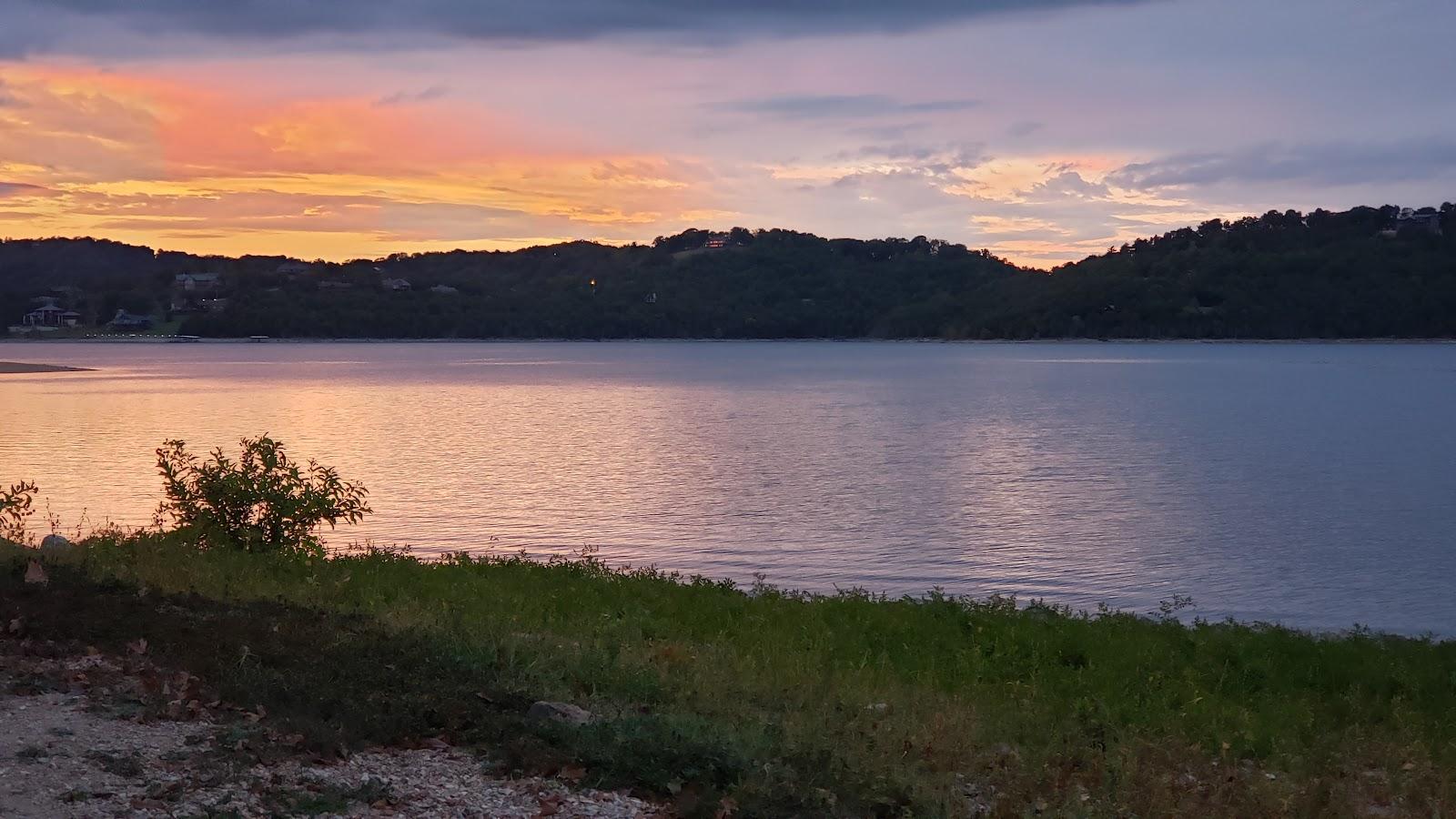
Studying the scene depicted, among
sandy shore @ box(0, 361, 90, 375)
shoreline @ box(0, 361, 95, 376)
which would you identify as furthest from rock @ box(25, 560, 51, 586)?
sandy shore @ box(0, 361, 90, 375)

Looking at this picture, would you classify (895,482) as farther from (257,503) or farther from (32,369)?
(32,369)

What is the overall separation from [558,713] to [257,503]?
487 inches

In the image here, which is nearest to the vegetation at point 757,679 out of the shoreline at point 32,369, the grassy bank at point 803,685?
the grassy bank at point 803,685

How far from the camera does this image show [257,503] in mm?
21906

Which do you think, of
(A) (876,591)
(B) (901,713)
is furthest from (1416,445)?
(B) (901,713)

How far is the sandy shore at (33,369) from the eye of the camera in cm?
15600

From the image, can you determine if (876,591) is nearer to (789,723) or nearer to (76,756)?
(789,723)

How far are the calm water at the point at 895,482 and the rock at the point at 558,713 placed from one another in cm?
1583

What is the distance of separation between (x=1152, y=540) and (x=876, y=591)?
11.0 metres

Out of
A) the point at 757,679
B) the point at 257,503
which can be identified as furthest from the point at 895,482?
the point at 757,679

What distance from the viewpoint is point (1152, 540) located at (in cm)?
3412

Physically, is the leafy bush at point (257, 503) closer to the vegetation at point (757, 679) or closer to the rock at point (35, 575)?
the vegetation at point (757, 679)

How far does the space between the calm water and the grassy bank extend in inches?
299

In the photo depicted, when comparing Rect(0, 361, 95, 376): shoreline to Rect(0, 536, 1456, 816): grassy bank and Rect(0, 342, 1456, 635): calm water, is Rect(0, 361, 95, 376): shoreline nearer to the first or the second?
Rect(0, 342, 1456, 635): calm water
